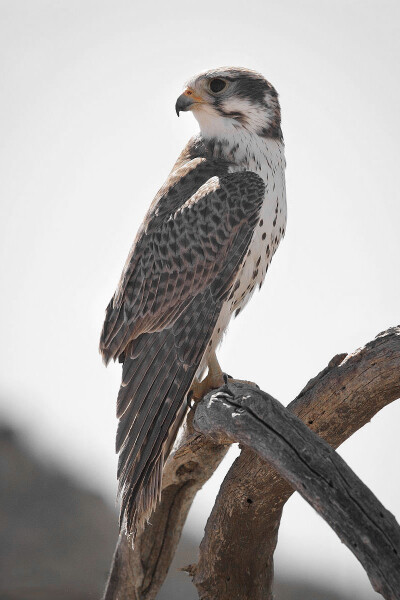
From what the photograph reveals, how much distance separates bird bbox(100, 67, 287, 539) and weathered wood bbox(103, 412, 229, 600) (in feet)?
1.87

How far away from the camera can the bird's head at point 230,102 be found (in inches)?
213

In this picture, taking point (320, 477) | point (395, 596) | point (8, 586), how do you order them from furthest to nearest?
point (8, 586)
point (320, 477)
point (395, 596)

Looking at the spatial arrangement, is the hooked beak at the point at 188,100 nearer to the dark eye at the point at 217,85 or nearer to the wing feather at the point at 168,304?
the dark eye at the point at 217,85

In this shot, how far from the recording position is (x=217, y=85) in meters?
5.43

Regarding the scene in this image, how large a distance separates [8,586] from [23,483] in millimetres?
1770

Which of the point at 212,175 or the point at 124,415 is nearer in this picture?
the point at 124,415

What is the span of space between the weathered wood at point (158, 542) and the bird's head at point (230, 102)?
6.80 feet

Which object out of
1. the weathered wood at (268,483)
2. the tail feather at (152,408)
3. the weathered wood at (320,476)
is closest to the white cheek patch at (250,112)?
the tail feather at (152,408)

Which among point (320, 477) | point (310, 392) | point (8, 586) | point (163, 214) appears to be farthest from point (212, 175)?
point (8, 586)

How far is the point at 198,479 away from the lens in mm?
5629

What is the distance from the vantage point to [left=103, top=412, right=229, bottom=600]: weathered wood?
5.57 metres

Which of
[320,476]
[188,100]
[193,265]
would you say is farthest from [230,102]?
[320,476]

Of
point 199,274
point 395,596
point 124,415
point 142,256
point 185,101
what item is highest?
point 185,101

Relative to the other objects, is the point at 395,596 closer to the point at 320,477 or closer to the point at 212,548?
the point at 320,477
